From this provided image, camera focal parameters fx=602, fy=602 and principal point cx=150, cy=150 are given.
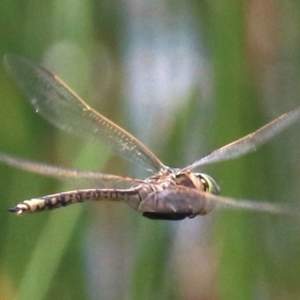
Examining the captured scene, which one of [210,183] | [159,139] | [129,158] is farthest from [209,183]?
[159,139]

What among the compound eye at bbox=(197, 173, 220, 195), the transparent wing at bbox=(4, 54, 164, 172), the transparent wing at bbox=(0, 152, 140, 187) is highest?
the transparent wing at bbox=(4, 54, 164, 172)

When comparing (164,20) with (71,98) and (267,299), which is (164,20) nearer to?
(71,98)

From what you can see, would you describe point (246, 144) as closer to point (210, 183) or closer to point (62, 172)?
point (210, 183)

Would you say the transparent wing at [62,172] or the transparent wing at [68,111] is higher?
the transparent wing at [68,111]

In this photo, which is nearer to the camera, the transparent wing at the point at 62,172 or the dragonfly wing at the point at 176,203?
the transparent wing at the point at 62,172

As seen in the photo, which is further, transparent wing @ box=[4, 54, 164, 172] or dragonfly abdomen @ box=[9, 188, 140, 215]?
transparent wing @ box=[4, 54, 164, 172]

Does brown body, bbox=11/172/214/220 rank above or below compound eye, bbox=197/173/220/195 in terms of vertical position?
below
